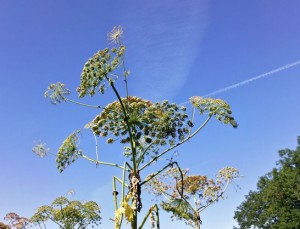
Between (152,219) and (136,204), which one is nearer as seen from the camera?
(152,219)

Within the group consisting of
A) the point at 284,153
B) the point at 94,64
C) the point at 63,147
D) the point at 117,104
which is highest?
the point at 284,153

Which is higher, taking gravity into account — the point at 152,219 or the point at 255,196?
the point at 255,196

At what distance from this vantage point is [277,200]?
60.3 m

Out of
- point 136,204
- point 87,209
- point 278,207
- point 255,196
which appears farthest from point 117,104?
point 255,196

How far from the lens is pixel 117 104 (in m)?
8.15

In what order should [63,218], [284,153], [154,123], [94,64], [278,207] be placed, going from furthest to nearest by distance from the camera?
[284,153] → [278,207] → [63,218] → [154,123] → [94,64]

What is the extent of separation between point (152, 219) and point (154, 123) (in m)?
3.30

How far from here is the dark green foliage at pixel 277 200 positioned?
188ft

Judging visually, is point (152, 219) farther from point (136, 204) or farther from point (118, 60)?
point (118, 60)

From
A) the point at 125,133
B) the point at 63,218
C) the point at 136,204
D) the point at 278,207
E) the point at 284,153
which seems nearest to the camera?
the point at 136,204

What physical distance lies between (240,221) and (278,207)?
8462 mm

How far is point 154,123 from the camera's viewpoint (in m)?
A: 7.67

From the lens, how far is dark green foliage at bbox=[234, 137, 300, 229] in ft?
188

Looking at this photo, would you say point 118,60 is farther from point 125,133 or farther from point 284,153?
point 284,153
